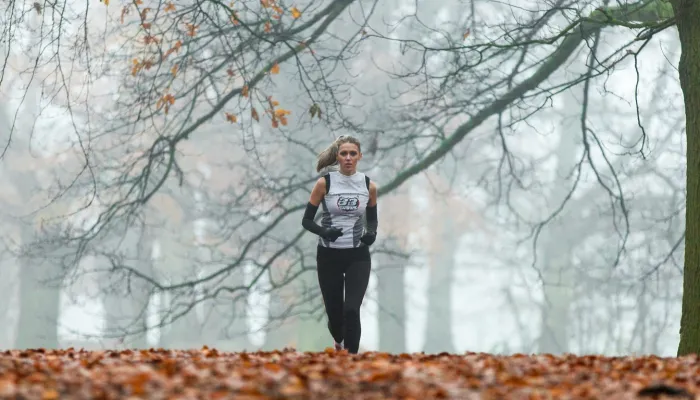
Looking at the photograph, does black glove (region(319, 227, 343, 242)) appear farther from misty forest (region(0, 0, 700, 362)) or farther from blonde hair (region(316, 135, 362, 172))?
misty forest (region(0, 0, 700, 362))

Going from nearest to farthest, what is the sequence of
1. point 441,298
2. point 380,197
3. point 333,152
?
point 333,152 < point 380,197 < point 441,298

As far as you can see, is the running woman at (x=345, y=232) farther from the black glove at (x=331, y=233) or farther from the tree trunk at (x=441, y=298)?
the tree trunk at (x=441, y=298)

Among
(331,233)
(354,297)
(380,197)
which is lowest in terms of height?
(354,297)

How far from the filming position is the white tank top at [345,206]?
8.13 metres

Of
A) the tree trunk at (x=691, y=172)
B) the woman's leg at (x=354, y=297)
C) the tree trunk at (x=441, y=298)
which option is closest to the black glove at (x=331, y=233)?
the woman's leg at (x=354, y=297)

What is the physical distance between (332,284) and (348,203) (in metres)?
0.61

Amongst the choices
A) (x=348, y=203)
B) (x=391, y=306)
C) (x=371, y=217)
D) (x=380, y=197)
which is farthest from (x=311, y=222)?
(x=391, y=306)

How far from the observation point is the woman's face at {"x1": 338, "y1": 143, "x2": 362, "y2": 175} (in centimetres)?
811

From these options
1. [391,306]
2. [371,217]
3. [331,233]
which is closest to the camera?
[331,233]

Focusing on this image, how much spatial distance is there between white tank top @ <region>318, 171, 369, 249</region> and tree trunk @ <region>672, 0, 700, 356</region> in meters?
2.59

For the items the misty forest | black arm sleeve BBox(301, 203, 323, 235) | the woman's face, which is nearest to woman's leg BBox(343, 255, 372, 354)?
black arm sleeve BBox(301, 203, 323, 235)

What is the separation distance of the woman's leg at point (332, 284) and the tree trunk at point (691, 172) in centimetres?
267

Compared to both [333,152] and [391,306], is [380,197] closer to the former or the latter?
[333,152]

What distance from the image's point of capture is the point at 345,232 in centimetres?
813
